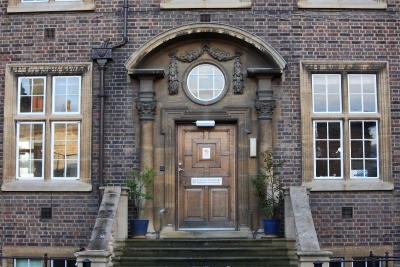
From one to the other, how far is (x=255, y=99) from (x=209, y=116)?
0.92m

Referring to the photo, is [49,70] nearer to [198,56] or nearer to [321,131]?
[198,56]

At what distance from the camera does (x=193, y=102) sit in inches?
507

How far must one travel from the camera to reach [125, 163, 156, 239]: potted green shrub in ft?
39.2

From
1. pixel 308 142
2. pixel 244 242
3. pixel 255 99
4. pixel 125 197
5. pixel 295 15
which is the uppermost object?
pixel 295 15

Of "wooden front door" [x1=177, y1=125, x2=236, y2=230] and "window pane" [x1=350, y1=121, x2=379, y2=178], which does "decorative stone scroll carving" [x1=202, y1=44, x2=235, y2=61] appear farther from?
"window pane" [x1=350, y1=121, x2=379, y2=178]

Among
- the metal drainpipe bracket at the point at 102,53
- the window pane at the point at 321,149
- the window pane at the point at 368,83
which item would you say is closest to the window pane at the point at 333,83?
the window pane at the point at 368,83

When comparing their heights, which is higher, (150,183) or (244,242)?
(150,183)

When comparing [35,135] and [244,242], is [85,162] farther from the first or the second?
[244,242]

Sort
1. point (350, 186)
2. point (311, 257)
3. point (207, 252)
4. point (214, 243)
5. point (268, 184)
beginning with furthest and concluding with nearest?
point (350, 186)
point (268, 184)
point (214, 243)
point (207, 252)
point (311, 257)

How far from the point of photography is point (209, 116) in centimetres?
1280

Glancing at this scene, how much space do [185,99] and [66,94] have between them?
2.30 meters

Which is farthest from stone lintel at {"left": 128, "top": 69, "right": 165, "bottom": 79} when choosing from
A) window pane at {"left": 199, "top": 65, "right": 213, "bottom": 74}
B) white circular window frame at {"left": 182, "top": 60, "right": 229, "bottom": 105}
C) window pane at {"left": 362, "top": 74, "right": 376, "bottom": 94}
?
window pane at {"left": 362, "top": 74, "right": 376, "bottom": 94}

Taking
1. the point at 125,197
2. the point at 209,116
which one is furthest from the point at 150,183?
the point at 209,116

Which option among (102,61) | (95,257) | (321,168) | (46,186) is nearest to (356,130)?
(321,168)
